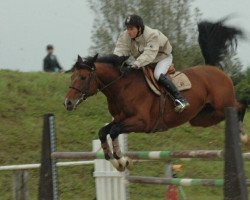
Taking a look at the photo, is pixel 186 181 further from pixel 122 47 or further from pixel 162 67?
pixel 122 47

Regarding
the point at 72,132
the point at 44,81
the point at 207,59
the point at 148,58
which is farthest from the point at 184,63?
the point at 148,58

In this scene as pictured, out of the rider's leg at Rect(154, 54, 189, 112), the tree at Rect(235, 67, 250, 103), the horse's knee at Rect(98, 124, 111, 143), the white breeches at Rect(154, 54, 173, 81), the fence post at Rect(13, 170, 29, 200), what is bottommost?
the fence post at Rect(13, 170, 29, 200)

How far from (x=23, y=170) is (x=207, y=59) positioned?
9.15ft

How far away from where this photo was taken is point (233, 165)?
Answer: 499cm

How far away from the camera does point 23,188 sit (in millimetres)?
8500

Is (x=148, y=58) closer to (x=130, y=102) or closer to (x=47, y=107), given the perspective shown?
(x=130, y=102)

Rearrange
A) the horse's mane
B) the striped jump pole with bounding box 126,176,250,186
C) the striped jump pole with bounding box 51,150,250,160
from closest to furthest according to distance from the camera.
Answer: the striped jump pole with bounding box 51,150,250,160
the striped jump pole with bounding box 126,176,250,186
the horse's mane

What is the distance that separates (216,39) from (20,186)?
315 cm

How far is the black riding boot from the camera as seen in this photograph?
275 inches

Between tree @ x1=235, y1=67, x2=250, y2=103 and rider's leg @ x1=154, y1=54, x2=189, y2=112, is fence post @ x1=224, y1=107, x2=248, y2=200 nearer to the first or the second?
rider's leg @ x1=154, y1=54, x2=189, y2=112

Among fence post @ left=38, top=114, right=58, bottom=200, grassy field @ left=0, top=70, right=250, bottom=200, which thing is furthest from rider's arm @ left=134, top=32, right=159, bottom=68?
grassy field @ left=0, top=70, right=250, bottom=200

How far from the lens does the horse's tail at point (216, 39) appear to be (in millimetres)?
8445

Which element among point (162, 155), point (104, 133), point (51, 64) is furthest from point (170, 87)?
point (51, 64)

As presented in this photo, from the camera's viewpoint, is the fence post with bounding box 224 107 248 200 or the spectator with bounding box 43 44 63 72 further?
the spectator with bounding box 43 44 63 72
